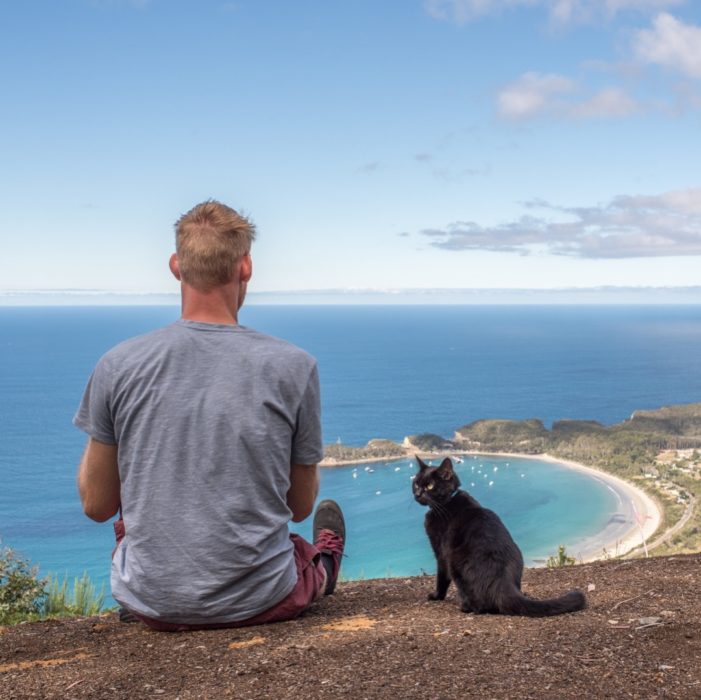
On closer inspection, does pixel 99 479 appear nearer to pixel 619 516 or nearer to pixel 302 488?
pixel 302 488

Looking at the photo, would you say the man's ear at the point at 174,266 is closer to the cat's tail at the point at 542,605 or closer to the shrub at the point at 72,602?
the cat's tail at the point at 542,605

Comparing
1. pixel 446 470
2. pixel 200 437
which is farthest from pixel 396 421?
pixel 200 437

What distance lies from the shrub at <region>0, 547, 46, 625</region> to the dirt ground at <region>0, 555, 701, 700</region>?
1.78 meters

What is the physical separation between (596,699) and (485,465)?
81001mm

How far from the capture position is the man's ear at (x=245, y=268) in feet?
11.0

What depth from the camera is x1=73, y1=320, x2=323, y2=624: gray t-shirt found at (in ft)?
10.5

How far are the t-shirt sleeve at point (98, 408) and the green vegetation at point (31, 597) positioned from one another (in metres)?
3.45

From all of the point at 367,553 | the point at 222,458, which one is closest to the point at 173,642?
the point at 222,458

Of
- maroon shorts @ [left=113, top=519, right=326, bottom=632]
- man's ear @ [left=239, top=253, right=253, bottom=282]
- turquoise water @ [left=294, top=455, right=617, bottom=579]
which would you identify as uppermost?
man's ear @ [left=239, top=253, right=253, bottom=282]

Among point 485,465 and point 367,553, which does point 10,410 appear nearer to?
point 485,465

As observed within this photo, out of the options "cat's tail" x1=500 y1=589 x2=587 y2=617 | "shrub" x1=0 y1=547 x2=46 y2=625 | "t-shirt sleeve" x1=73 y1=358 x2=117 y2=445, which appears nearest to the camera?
"t-shirt sleeve" x1=73 y1=358 x2=117 y2=445

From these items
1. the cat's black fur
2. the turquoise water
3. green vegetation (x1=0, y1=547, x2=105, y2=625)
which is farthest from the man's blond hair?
the turquoise water

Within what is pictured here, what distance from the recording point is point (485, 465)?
3231 inches

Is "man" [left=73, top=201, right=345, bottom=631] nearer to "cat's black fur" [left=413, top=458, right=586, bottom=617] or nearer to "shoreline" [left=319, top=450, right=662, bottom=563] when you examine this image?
"cat's black fur" [left=413, top=458, right=586, bottom=617]
